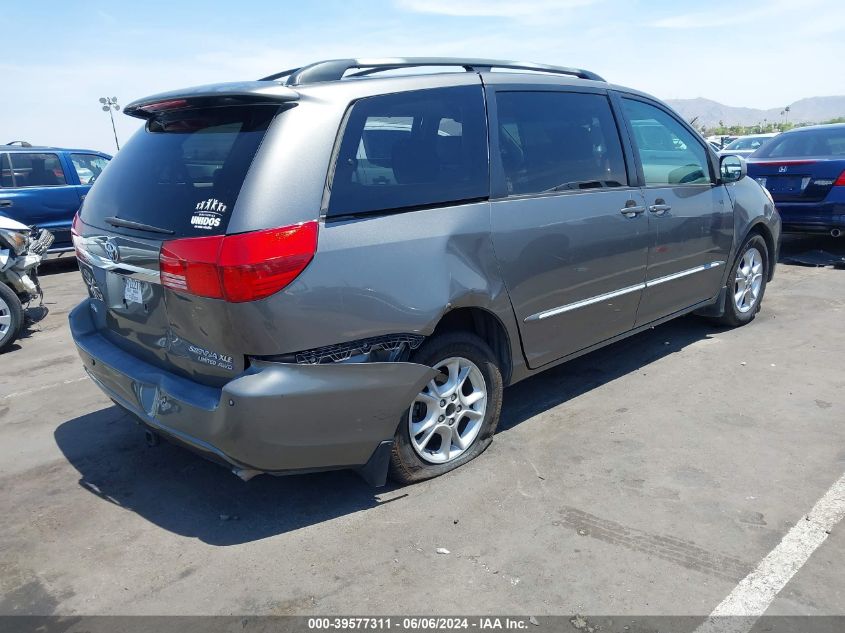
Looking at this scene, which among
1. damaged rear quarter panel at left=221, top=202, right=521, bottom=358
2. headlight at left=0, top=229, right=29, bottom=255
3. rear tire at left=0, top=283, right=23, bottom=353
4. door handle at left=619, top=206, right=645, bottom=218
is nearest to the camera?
damaged rear quarter panel at left=221, top=202, right=521, bottom=358

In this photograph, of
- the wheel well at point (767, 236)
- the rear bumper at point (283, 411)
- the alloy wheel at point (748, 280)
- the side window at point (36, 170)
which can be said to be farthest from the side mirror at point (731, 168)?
the side window at point (36, 170)

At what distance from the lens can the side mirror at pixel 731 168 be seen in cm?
526

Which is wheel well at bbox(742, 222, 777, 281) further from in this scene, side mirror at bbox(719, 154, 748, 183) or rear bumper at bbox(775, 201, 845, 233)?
rear bumper at bbox(775, 201, 845, 233)

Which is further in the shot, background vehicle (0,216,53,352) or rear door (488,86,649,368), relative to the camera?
background vehicle (0,216,53,352)

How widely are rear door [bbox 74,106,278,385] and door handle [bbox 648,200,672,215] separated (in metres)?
2.60

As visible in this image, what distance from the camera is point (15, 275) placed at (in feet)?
20.5

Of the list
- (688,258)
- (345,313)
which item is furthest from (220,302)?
(688,258)

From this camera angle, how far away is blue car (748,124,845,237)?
7.93 meters

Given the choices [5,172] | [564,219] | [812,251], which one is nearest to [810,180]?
[812,251]

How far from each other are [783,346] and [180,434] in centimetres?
448

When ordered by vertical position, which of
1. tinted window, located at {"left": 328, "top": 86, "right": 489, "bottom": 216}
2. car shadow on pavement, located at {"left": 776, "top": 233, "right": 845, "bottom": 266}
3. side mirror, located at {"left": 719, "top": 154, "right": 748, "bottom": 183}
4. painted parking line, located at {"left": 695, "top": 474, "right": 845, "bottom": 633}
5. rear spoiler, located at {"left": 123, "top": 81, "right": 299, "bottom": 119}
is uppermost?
rear spoiler, located at {"left": 123, "top": 81, "right": 299, "bottom": 119}

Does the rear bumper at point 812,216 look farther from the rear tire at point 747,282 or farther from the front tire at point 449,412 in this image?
the front tire at point 449,412

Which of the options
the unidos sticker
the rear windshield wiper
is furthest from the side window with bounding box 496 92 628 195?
the rear windshield wiper

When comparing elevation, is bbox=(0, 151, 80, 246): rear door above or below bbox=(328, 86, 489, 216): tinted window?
below
